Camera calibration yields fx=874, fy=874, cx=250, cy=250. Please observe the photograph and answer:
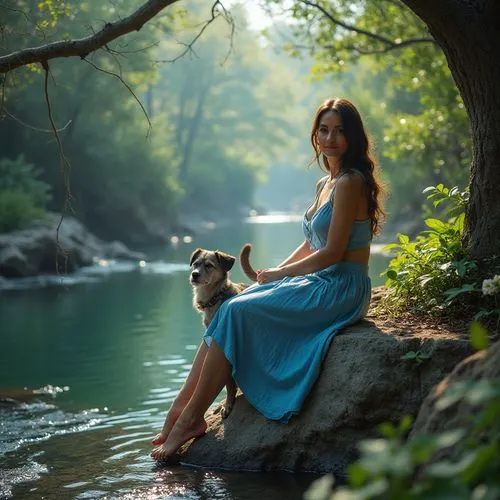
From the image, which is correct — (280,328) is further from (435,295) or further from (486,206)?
(486,206)

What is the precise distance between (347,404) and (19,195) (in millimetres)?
20774

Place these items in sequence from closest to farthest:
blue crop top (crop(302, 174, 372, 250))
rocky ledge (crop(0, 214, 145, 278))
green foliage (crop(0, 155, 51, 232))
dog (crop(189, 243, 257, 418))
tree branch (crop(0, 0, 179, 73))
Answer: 1. blue crop top (crop(302, 174, 372, 250))
2. tree branch (crop(0, 0, 179, 73))
3. dog (crop(189, 243, 257, 418))
4. rocky ledge (crop(0, 214, 145, 278))
5. green foliage (crop(0, 155, 51, 232))

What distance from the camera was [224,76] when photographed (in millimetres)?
59250

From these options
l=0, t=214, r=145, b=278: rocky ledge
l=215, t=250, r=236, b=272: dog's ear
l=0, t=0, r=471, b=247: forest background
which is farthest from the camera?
l=0, t=214, r=145, b=278: rocky ledge

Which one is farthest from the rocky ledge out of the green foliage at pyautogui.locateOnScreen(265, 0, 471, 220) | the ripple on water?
the ripple on water

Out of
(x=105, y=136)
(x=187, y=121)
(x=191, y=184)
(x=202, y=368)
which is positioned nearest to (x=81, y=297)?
(x=202, y=368)

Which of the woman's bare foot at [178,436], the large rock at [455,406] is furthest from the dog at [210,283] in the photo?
the large rock at [455,406]

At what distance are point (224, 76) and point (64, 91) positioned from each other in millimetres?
29207

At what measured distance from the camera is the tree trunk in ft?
21.1

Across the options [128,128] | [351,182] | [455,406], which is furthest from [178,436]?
[128,128]

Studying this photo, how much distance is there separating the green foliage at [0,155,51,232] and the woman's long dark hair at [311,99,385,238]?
62.1 ft

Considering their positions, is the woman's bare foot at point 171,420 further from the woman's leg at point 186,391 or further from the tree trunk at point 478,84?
the tree trunk at point 478,84

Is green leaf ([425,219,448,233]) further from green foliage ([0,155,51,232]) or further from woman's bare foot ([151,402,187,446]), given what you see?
green foliage ([0,155,51,232])

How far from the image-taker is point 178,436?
6.32 meters
